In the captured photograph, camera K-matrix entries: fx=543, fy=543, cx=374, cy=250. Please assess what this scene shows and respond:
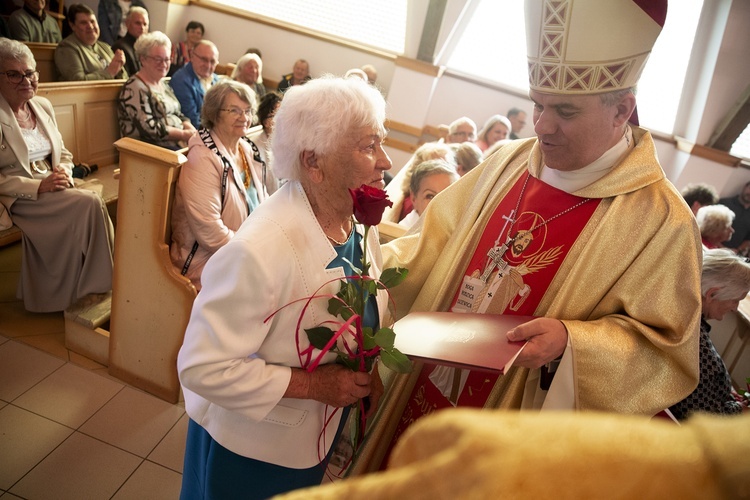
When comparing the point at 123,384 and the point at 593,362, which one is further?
the point at 123,384

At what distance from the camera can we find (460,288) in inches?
77.0

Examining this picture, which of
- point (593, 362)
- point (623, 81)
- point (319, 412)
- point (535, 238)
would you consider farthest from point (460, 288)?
point (623, 81)

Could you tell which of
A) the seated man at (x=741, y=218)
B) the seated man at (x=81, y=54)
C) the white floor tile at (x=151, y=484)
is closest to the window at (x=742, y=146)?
the seated man at (x=741, y=218)

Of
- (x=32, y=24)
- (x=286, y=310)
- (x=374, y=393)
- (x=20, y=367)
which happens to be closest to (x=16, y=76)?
(x=20, y=367)

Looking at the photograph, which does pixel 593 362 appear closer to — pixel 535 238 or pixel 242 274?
pixel 535 238

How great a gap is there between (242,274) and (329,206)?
0.36 meters

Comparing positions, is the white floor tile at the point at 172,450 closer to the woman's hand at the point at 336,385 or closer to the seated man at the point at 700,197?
the woman's hand at the point at 336,385

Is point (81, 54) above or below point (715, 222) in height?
below

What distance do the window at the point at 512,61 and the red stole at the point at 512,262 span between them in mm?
7936

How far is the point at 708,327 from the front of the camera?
109 inches

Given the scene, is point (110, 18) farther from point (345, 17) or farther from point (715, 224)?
point (715, 224)

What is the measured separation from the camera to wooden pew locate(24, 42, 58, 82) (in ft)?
19.1

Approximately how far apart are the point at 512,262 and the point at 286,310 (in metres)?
0.84

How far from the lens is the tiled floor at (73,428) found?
2.60 metres
